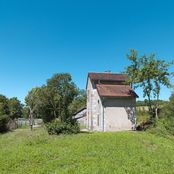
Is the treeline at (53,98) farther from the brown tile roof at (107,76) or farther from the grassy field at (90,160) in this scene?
the grassy field at (90,160)

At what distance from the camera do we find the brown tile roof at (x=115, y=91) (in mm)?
23266

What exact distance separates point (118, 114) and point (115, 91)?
263 centimetres

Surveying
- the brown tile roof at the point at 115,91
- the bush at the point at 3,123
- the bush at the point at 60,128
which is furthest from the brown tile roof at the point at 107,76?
the bush at the point at 3,123

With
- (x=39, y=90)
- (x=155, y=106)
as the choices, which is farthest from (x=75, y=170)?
(x=39, y=90)

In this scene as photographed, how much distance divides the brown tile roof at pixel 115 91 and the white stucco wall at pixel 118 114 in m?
0.55

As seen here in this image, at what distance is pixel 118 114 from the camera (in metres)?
23.2

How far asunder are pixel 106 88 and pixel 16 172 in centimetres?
1765

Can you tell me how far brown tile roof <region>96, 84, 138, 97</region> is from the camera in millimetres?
23266

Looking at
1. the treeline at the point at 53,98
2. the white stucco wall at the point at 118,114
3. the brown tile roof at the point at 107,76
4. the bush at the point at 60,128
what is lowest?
the bush at the point at 60,128

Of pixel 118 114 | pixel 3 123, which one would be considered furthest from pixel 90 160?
pixel 3 123

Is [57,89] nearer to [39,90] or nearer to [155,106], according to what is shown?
[39,90]

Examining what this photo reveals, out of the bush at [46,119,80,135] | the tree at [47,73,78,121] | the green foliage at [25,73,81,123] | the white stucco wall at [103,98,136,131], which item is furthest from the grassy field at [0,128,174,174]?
the tree at [47,73,78,121]

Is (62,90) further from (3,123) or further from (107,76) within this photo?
(3,123)

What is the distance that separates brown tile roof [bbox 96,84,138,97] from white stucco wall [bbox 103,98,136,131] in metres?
0.55
